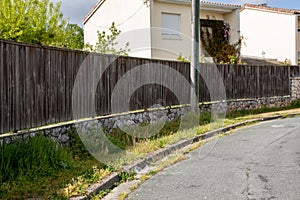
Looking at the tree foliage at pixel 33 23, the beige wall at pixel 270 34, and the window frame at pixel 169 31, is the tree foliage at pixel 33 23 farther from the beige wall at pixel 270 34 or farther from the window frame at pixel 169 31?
the beige wall at pixel 270 34

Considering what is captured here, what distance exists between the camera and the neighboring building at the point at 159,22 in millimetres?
19531

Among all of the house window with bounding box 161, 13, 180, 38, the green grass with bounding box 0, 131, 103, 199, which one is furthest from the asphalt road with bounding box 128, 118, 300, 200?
the house window with bounding box 161, 13, 180, 38

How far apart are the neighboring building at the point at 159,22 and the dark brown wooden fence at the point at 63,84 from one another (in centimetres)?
633

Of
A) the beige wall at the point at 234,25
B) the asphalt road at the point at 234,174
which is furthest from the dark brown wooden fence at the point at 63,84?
the beige wall at the point at 234,25

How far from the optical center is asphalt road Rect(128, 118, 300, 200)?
195 inches

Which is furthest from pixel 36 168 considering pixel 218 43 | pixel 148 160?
pixel 218 43

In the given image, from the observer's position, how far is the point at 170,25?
814 inches

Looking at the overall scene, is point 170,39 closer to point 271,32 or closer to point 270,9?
point 270,9

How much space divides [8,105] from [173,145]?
12.5 feet

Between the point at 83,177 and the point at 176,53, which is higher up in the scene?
the point at 176,53

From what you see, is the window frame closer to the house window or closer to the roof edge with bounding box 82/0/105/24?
the house window

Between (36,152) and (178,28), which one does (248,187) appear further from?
(178,28)

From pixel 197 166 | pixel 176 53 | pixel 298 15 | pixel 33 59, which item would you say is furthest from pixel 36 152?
pixel 298 15

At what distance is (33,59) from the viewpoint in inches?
252
